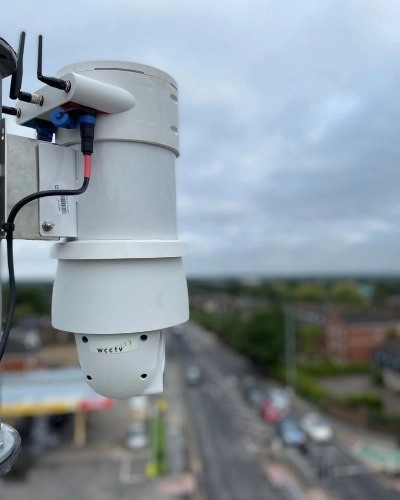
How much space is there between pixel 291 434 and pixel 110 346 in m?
12.3

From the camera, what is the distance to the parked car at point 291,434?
11.5m

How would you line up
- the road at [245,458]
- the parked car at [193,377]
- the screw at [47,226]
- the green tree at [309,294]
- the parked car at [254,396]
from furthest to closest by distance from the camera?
the green tree at [309,294]
the parked car at [193,377]
the parked car at [254,396]
the road at [245,458]
the screw at [47,226]

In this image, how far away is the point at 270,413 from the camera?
45.3 feet

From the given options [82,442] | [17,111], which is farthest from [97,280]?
[82,442]

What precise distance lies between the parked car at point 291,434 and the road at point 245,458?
0.31 m

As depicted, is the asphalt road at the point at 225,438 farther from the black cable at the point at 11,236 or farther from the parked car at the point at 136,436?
the black cable at the point at 11,236

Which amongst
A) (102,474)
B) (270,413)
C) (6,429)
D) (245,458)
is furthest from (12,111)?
(270,413)

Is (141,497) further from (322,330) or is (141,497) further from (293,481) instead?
(322,330)

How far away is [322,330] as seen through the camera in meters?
24.6

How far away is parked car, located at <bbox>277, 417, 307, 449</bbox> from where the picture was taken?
37.9 ft

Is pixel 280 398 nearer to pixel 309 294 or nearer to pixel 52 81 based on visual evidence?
pixel 52 81

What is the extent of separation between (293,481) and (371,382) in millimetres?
10269

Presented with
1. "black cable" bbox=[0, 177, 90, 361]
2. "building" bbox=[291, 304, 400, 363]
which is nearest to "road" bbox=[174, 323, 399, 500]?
"building" bbox=[291, 304, 400, 363]

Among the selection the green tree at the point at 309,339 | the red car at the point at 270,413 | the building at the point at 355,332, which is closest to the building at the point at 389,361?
the building at the point at 355,332
